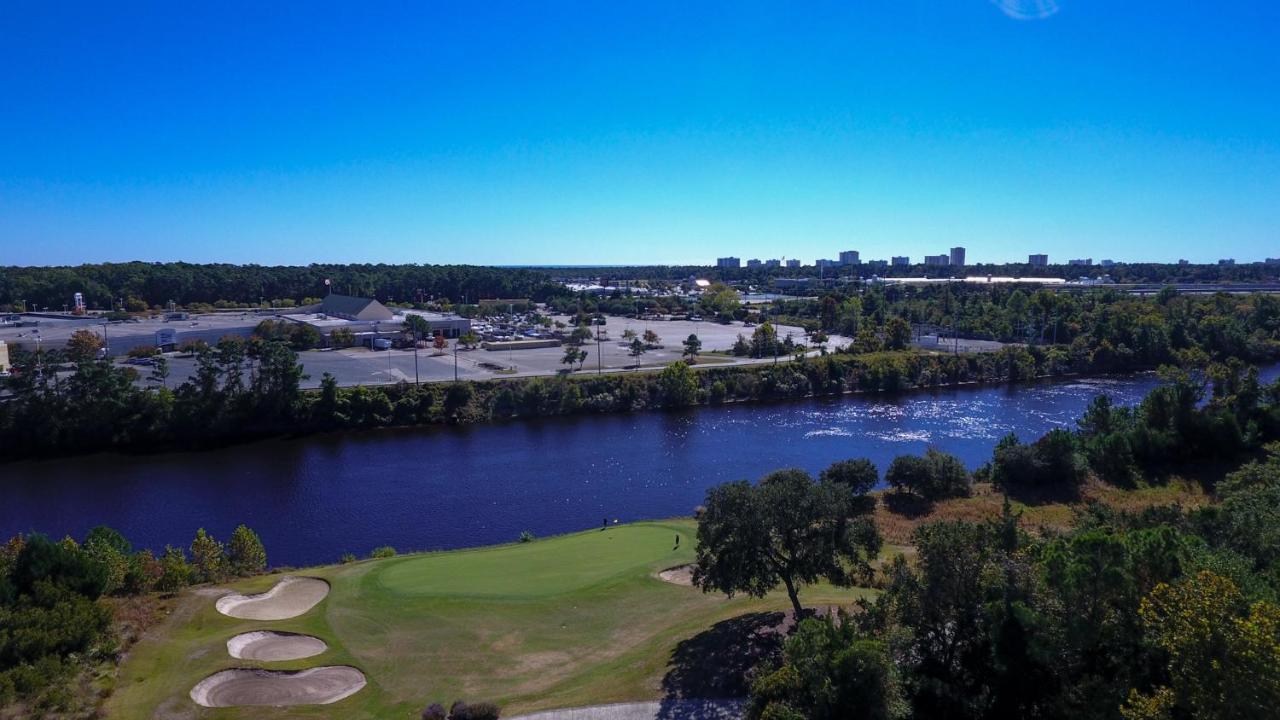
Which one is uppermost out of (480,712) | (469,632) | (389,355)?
(389,355)

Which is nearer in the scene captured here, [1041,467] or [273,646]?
[273,646]

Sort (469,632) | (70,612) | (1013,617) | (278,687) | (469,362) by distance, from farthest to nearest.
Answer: (469,362) < (469,632) < (70,612) < (278,687) < (1013,617)

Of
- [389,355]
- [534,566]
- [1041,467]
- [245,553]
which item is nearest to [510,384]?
[389,355]

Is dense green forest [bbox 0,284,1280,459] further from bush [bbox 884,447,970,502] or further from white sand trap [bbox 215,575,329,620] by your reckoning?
white sand trap [bbox 215,575,329,620]

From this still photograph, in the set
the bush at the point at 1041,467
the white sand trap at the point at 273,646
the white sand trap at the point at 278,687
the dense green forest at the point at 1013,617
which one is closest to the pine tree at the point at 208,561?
the white sand trap at the point at 273,646

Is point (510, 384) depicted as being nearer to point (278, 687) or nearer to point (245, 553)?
point (245, 553)

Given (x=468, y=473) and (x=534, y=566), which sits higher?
(x=534, y=566)

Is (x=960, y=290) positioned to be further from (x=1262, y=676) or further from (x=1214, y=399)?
(x=1262, y=676)
